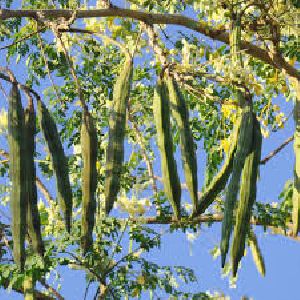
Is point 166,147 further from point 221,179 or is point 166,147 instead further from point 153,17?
point 153,17

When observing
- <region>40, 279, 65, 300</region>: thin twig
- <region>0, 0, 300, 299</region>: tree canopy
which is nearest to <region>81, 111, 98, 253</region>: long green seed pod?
<region>0, 0, 300, 299</region>: tree canopy

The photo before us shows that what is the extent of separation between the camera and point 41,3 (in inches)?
313

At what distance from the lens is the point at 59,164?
10.1ft

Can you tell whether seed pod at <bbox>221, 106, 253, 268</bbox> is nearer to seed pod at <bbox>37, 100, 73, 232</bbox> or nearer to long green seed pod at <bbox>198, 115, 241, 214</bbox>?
long green seed pod at <bbox>198, 115, 241, 214</bbox>

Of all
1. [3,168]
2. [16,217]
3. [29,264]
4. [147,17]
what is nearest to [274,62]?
[147,17]

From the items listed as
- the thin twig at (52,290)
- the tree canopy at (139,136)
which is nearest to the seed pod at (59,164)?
the tree canopy at (139,136)

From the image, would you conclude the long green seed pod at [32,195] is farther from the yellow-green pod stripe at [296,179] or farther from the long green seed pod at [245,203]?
the yellow-green pod stripe at [296,179]

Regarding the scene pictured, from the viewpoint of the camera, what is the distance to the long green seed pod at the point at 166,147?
315 cm

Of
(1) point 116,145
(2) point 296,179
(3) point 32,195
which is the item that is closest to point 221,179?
(2) point 296,179

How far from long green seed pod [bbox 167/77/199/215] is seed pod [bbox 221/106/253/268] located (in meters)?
0.12

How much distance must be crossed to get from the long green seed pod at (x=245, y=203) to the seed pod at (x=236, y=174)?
2 cm

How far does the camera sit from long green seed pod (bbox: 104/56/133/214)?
2.94 meters

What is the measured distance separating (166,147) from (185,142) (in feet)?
0.23

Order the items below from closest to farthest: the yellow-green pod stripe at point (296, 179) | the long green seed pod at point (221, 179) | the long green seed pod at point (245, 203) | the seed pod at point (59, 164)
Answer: the seed pod at point (59, 164) → the long green seed pod at point (245, 203) → the long green seed pod at point (221, 179) → the yellow-green pod stripe at point (296, 179)
